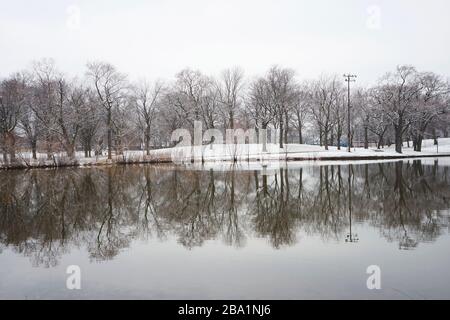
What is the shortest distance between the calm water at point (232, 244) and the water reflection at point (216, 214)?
0.14 feet

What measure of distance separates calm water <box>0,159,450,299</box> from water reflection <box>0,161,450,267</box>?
44 millimetres

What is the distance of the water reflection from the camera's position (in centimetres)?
1062

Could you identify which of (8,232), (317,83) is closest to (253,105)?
(317,83)

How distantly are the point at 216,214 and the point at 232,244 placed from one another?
12.9 ft

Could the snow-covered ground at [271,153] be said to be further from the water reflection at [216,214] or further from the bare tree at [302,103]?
the water reflection at [216,214]

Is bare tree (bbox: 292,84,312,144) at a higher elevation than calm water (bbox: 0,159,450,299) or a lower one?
higher

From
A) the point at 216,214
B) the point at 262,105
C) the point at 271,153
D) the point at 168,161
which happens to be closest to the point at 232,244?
the point at 216,214

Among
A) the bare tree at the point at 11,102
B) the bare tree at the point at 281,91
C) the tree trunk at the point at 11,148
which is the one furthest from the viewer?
the bare tree at the point at 281,91

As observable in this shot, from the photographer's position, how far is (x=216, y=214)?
13984 millimetres

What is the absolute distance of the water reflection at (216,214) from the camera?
10.6 m

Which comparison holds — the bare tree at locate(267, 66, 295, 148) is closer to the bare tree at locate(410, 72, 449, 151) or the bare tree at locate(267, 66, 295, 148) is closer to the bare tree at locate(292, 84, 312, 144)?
the bare tree at locate(292, 84, 312, 144)

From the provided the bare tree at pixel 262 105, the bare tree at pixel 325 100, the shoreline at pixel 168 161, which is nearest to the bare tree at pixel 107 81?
the shoreline at pixel 168 161

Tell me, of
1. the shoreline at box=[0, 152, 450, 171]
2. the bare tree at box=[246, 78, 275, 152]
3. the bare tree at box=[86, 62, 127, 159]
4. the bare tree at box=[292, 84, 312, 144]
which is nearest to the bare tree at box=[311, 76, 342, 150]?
the bare tree at box=[292, 84, 312, 144]
